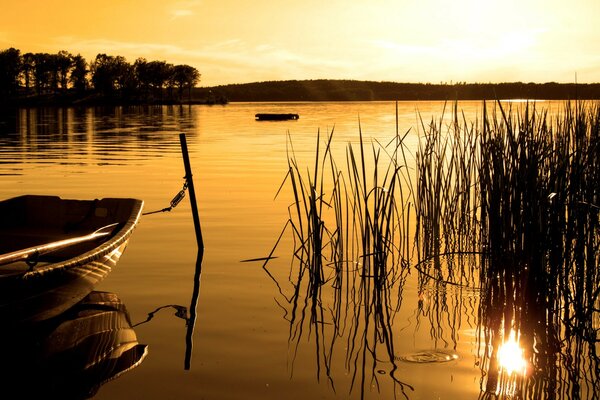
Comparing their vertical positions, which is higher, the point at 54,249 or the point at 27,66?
the point at 27,66

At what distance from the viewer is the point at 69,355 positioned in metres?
6.41

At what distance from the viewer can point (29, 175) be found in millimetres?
20781

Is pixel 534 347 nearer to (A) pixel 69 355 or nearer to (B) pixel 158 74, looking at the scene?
(A) pixel 69 355

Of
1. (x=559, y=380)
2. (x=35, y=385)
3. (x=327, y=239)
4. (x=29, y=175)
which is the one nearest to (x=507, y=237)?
(x=559, y=380)

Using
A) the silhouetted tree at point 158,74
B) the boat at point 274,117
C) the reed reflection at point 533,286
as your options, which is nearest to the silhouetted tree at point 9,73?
the silhouetted tree at point 158,74

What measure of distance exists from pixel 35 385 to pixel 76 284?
1294mm

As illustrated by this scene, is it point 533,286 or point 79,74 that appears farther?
point 79,74

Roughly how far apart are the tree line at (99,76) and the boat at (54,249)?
141 meters

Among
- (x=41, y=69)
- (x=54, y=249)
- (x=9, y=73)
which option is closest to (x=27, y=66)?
(x=41, y=69)

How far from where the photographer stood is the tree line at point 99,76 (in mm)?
145625

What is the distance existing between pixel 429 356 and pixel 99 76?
486 feet

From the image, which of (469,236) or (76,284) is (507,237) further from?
(76,284)

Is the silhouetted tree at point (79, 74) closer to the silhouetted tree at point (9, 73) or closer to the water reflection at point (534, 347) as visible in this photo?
the silhouetted tree at point (9, 73)

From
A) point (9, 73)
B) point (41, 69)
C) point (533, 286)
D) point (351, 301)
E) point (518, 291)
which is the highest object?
point (41, 69)
